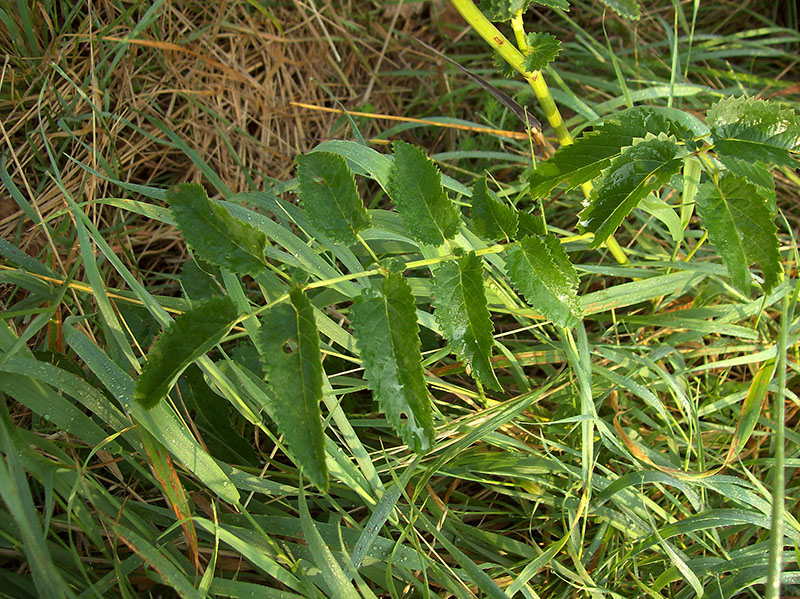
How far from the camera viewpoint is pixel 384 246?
1.46 metres

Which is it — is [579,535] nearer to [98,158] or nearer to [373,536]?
[373,536]

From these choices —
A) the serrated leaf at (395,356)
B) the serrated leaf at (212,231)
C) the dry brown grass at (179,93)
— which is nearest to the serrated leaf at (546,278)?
the serrated leaf at (395,356)

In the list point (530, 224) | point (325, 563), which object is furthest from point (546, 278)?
point (325, 563)

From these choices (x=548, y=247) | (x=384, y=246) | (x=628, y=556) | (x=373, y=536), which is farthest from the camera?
(x=384, y=246)

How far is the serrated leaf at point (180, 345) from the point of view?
0.84 metres

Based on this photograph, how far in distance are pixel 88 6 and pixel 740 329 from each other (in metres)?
2.01

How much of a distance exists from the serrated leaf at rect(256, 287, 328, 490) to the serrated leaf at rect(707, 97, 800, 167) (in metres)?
0.77

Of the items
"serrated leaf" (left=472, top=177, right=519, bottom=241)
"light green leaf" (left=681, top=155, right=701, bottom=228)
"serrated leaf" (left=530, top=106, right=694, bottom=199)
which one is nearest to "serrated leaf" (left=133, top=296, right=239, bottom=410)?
"serrated leaf" (left=472, top=177, right=519, bottom=241)

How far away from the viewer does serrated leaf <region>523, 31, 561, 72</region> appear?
3.40 feet

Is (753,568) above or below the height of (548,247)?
below

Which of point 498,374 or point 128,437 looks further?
point 498,374

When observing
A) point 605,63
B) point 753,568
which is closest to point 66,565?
point 753,568

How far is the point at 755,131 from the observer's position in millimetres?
974

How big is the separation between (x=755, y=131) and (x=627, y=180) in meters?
0.24
